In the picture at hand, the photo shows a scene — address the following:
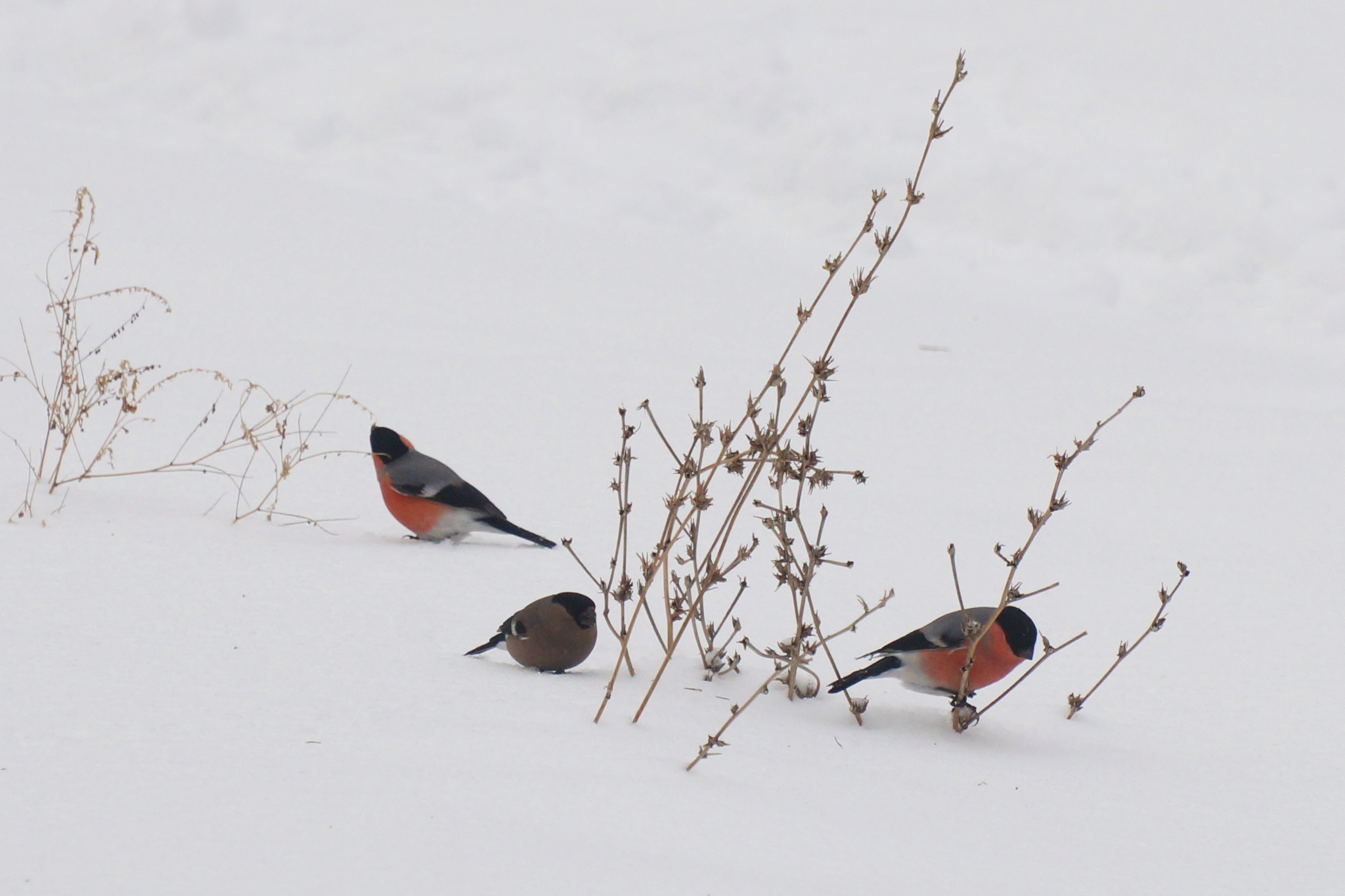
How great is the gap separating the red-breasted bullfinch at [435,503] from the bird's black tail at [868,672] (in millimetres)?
1374

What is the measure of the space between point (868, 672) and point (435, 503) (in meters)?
1.57

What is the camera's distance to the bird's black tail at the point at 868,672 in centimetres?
270

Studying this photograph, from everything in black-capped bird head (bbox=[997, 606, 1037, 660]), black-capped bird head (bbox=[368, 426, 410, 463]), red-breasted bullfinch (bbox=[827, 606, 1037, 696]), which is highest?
black-capped bird head (bbox=[368, 426, 410, 463])

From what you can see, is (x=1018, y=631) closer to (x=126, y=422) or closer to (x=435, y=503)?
(x=435, y=503)

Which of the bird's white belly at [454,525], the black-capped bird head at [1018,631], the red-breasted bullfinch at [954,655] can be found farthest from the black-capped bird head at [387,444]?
the black-capped bird head at [1018,631]

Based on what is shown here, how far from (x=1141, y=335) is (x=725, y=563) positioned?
5.78 meters

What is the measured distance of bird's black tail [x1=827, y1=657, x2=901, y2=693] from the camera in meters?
2.70

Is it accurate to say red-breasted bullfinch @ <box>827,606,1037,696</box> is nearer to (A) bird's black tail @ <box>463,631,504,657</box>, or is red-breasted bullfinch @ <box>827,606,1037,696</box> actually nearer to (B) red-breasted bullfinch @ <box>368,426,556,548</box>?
(A) bird's black tail @ <box>463,631,504,657</box>

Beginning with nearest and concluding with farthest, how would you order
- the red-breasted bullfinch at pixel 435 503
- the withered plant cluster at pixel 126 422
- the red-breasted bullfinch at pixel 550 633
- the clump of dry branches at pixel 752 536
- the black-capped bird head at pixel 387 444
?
1. the clump of dry branches at pixel 752 536
2. the red-breasted bullfinch at pixel 550 633
3. the withered plant cluster at pixel 126 422
4. the red-breasted bullfinch at pixel 435 503
5. the black-capped bird head at pixel 387 444

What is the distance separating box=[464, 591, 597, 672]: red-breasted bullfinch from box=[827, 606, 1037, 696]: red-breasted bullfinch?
56cm

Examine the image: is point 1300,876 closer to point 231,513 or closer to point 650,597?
point 650,597

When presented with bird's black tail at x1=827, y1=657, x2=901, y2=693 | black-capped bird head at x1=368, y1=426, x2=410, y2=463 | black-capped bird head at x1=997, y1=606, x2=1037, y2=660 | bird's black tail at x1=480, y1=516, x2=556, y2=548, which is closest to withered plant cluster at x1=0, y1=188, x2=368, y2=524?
black-capped bird head at x1=368, y1=426, x2=410, y2=463

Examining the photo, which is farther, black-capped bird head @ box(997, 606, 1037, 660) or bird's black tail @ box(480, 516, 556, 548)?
bird's black tail @ box(480, 516, 556, 548)

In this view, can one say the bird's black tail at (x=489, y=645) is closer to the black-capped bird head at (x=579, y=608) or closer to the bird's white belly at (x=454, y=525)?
the black-capped bird head at (x=579, y=608)
